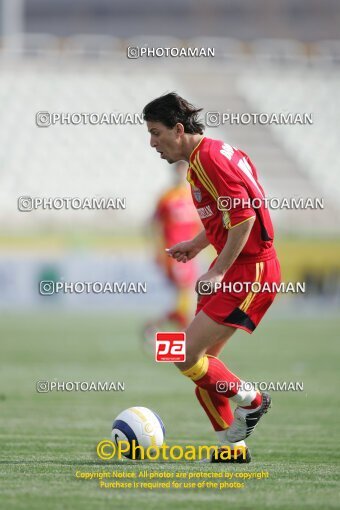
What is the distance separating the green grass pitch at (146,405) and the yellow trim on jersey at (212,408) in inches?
12.9

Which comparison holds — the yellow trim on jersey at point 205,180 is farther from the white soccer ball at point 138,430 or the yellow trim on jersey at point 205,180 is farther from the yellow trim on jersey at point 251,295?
the white soccer ball at point 138,430

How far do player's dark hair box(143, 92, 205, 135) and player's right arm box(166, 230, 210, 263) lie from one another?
2.73 ft

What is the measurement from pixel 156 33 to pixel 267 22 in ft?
21.9

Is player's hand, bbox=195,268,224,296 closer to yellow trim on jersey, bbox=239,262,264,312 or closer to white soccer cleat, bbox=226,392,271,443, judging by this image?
yellow trim on jersey, bbox=239,262,264,312

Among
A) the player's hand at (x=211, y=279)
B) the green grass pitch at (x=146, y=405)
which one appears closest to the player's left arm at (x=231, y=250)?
the player's hand at (x=211, y=279)

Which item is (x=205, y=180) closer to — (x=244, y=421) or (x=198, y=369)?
(x=198, y=369)

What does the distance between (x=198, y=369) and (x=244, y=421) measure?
467 millimetres

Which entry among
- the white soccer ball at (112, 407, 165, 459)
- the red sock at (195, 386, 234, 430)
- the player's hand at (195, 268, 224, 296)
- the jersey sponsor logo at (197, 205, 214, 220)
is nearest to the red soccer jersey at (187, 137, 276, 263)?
the jersey sponsor logo at (197, 205, 214, 220)

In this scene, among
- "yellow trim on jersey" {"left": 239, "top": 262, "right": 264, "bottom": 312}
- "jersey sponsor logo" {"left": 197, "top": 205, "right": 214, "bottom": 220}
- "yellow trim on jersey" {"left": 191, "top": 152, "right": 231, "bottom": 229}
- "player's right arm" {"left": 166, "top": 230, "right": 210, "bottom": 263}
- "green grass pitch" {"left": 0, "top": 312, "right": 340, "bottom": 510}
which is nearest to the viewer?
"green grass pitch" {"left": 0, "top": 312, "right": 340, "bottom": 510}

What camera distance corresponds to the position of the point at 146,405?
10086 millimetres

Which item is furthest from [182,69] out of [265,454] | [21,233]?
[265,454]

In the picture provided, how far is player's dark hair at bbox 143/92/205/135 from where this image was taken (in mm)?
6684

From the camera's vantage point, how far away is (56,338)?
57.7ft

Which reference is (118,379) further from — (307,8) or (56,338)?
(307,8)
